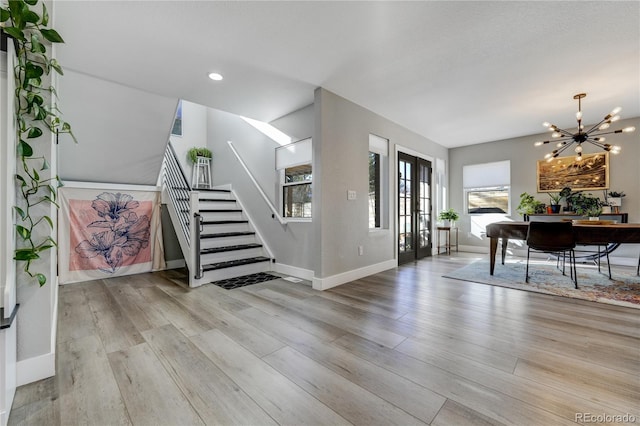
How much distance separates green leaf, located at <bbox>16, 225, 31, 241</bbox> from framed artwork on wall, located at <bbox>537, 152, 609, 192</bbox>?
7.15 metres

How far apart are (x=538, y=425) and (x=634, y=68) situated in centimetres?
389

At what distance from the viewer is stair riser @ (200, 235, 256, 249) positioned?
4043mm

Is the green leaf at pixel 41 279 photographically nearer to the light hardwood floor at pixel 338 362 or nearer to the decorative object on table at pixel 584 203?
the light hardwood floor at pixel 338 362

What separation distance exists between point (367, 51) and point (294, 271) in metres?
2.90

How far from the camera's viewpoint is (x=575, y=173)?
488 centimetres

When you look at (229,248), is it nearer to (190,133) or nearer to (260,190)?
(260,190)

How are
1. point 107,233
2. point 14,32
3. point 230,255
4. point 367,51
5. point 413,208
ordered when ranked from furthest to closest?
point 413,208
point 230,255
point 107,233
point 367,51
point 14,32

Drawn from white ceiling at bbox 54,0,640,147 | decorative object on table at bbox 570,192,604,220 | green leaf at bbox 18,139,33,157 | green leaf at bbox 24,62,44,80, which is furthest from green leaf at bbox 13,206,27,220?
decorative object on table at bbox 570,192,604,220

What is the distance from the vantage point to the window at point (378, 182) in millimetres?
4285

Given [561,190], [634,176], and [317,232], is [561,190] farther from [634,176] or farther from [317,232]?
[317,232]

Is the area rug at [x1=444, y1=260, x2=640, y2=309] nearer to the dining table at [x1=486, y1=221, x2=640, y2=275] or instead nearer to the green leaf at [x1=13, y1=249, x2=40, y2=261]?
the dining table at [x1=486, y1=221, x2=640, y2=275]

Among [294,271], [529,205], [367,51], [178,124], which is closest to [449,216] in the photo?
[529,205]

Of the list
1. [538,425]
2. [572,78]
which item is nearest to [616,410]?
[538,425]

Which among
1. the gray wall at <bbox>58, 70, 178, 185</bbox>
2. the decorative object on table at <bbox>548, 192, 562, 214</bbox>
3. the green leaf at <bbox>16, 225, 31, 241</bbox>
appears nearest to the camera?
the green leaf at <bbox>16, 225, 31, 241</bbox>
